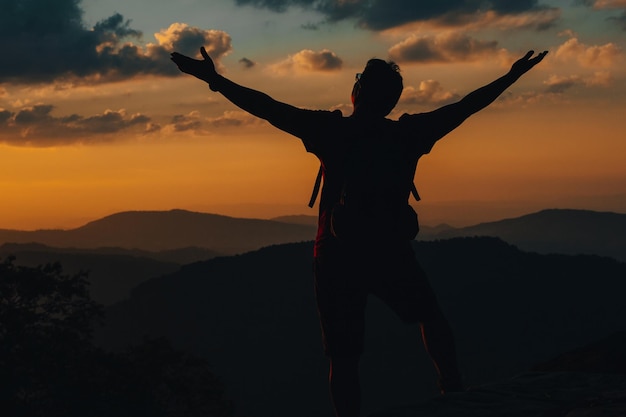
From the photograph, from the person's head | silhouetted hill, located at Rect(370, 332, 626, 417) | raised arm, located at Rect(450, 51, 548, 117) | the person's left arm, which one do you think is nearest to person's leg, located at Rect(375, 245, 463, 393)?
silhouetted hill, located at Rect(370, 332, 626, 417)

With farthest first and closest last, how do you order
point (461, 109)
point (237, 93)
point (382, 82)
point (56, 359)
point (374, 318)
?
point (374, 318) < point (56, 359) < point (461, 109) < point (382, 82) < point (237, 93)

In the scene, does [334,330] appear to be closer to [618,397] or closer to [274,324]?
[618,397]

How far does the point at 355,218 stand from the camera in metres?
6.64

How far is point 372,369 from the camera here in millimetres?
135875

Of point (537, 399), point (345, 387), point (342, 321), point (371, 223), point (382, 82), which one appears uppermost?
point (382, 82)

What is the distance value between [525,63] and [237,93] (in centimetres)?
271

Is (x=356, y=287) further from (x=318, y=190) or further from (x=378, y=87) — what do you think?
(x=378, y=87)

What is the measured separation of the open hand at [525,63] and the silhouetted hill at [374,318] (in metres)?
118

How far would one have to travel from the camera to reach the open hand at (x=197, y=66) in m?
6.70

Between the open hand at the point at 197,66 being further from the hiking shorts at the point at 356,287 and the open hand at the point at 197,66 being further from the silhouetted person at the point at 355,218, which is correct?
the hiking shorts at the point at 356,287

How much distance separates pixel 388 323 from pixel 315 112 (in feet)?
462

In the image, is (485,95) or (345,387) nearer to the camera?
(345,387)

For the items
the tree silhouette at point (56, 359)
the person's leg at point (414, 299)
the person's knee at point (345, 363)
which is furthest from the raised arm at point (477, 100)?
the tree silhouette at point (56, 359)

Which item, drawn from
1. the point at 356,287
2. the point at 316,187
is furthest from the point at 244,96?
the point at 356,287
